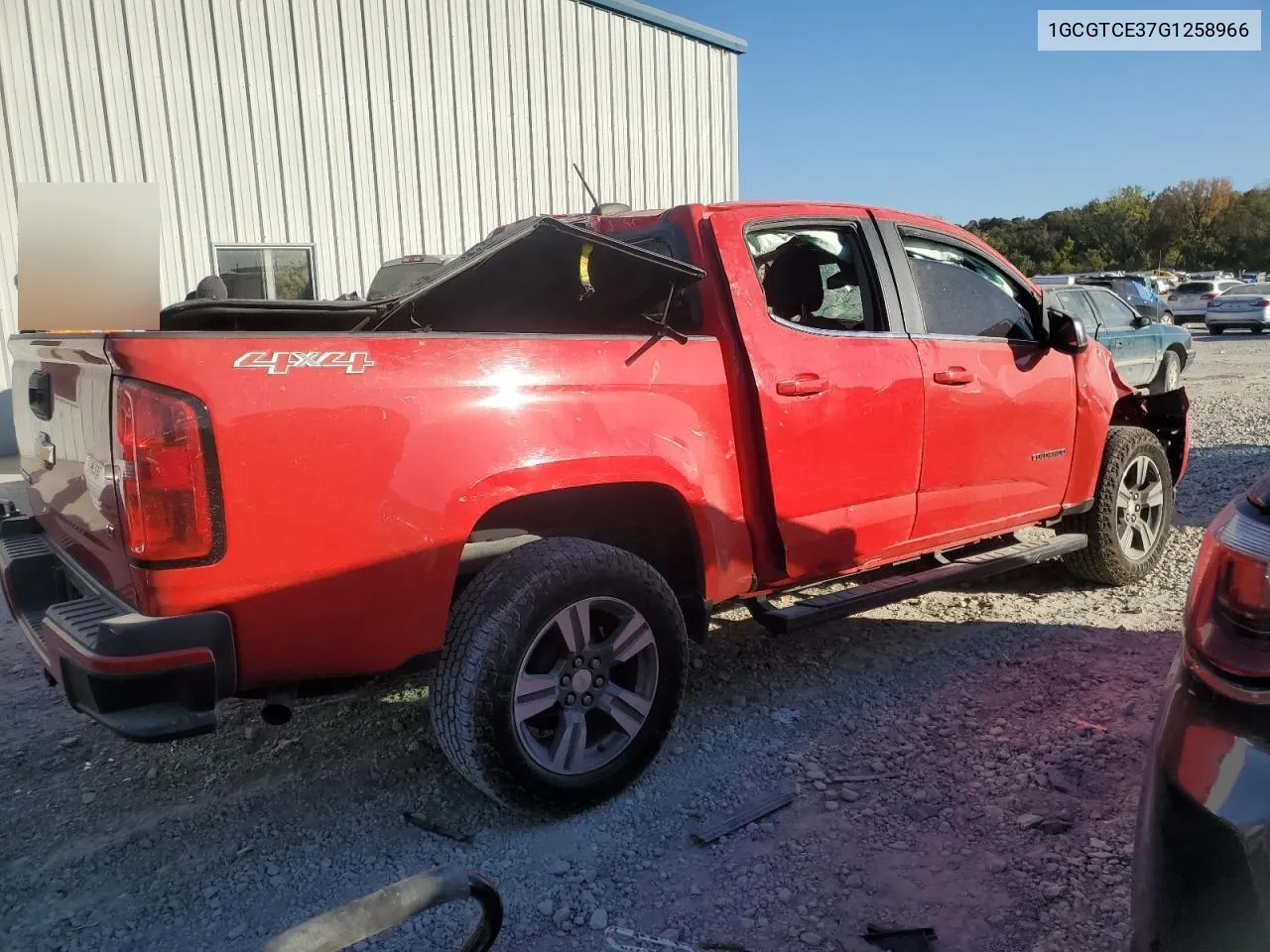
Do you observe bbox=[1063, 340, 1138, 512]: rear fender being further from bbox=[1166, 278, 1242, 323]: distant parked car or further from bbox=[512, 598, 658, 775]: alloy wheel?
bbox=[1166, 278, 1242, 323]: distant parked car

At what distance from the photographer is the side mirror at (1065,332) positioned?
4.21m

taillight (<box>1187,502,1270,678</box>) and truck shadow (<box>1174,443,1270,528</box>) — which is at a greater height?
taillight (<box>1187,502,1270,678</box>)

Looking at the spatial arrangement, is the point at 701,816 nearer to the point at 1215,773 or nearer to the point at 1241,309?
the point at 1215,773

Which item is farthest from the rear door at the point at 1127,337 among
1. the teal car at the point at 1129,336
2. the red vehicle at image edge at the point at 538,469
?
the red vehicle at image edge at the point at 538,469

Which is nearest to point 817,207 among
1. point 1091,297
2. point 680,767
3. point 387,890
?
point 680,767

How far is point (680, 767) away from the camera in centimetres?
321

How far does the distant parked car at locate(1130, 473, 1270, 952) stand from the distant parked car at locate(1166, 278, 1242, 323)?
30.5 metres

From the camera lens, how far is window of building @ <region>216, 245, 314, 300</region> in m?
10.5

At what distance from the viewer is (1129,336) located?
42.2ft

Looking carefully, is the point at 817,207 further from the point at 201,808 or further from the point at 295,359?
the point at 201,808

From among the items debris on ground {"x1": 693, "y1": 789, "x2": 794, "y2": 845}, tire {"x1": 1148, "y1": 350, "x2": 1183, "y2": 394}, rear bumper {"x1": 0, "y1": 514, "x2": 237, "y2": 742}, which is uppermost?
rear bumper {"x1": 0, "y1": 514, "x2": 237, "y2": 742}

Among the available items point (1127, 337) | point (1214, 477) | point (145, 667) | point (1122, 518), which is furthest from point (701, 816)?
point (1127, 337)

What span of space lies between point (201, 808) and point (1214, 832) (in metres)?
2.85

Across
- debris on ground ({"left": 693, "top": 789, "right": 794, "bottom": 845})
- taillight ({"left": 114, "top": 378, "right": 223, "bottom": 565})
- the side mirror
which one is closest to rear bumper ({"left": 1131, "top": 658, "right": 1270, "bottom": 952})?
debris on ground ({"left": 693, "top": 789, "right": 794, "bottom": 845})
